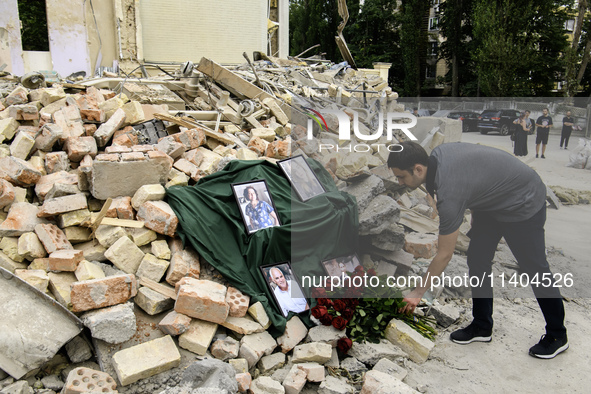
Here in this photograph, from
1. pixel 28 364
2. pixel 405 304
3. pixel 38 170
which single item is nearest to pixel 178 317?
pixel 28 364

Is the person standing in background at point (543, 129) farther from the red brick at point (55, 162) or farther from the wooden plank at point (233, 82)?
the red brick at point (55, 162)

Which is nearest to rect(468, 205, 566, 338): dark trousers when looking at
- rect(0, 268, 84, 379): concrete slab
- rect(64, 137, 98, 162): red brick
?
rect(0, 268, 84, 379): concrete slab

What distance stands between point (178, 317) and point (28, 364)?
1.04 m

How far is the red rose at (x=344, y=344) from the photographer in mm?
3645

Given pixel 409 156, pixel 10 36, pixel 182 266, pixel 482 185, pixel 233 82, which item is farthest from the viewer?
pixel 10 36

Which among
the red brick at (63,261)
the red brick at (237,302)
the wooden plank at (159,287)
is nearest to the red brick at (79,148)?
the red brick at (63,261)

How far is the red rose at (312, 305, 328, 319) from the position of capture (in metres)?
3.83

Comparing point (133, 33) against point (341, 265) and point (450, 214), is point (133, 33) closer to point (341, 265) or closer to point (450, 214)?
point (341, 265)

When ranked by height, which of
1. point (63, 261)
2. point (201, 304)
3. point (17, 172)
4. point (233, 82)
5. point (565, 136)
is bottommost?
point (201, 304)

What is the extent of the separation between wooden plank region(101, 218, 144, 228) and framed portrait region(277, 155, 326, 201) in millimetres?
1680

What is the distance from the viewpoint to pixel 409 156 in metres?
3.63

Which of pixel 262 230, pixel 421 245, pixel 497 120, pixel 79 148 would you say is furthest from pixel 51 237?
pixel 497 120

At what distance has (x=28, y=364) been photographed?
9.83 ft

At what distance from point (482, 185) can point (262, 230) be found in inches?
79.9
